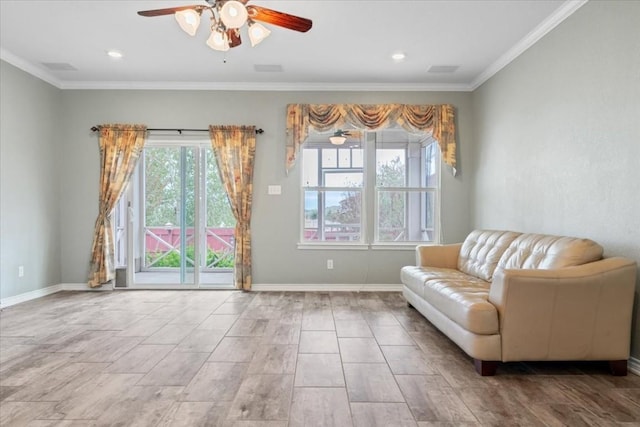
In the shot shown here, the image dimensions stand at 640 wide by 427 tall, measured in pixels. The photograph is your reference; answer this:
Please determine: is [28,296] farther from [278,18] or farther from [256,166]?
[278,18]

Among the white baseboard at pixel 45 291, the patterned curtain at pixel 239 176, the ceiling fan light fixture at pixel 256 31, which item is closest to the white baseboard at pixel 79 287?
the white baseboard at pixel 45 291

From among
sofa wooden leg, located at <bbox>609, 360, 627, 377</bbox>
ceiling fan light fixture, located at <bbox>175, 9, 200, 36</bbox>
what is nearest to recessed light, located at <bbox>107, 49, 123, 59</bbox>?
ceiling fan light fixture, located at <bbox>175, 9, 200, 36</bbox>

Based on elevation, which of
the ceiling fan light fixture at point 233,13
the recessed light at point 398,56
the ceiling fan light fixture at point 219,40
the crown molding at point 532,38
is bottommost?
the ceiling fan light fixture at point 233,13

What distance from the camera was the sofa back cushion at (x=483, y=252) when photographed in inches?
A: 138

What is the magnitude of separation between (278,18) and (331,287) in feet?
11.6

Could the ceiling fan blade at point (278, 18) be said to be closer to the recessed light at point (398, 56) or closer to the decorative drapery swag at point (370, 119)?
the recessed light at point (398, 56)

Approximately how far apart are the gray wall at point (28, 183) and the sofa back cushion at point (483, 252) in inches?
203

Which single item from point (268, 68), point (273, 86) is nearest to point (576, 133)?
point (268, 68)

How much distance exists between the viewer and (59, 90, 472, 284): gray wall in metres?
5.14

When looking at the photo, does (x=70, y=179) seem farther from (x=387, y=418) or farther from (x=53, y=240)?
(x=387, y=418)

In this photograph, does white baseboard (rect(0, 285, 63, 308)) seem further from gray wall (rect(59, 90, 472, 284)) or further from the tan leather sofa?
the tan leather sofa

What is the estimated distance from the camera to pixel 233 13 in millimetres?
2312

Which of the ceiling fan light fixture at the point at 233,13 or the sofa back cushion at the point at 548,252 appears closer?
the ceiling fan light fixture at the point at 233,13

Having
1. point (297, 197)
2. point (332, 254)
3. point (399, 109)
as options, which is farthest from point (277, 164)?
point (399, 109)
